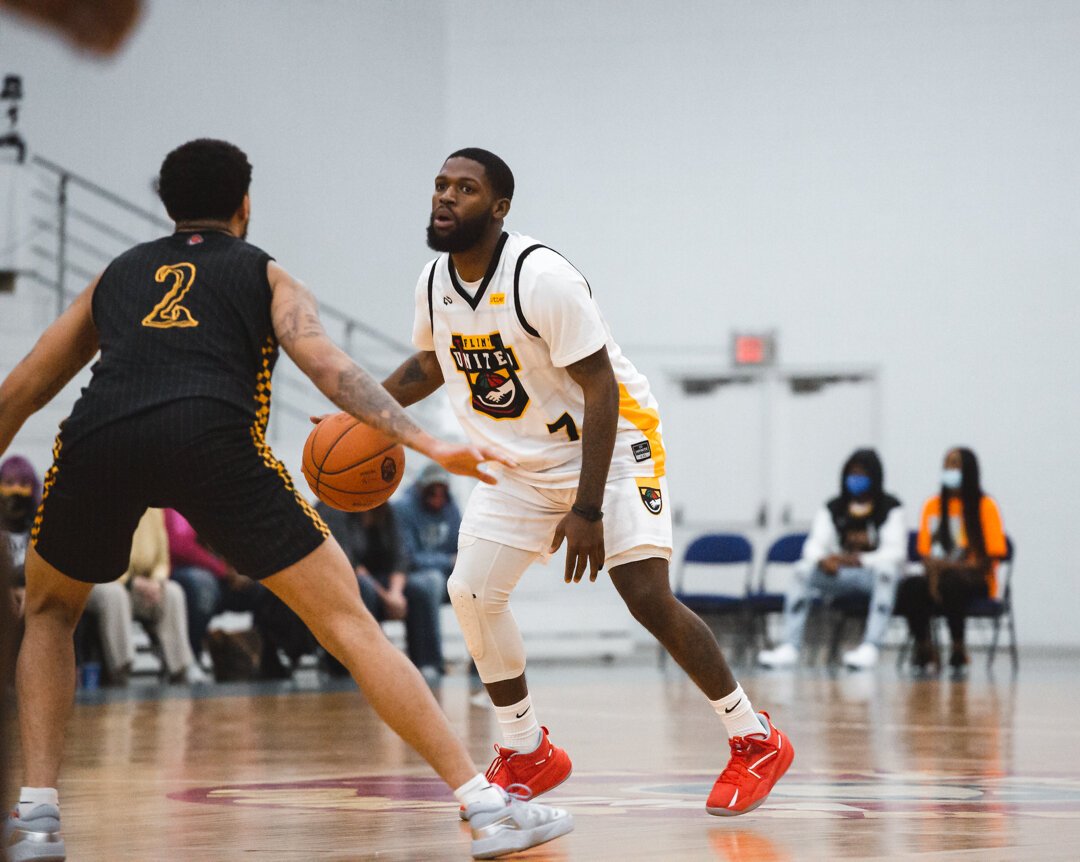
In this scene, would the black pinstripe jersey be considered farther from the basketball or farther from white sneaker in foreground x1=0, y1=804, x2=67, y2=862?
white sneaker in foreground x1=0, y1=804, x2=67, y2=862

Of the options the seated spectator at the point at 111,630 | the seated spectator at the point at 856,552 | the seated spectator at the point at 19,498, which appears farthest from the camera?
the seated spectator at the point at 856,552

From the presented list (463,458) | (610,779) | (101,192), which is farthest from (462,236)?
(101,192)

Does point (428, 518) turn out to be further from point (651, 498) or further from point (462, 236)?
point (462, 236)

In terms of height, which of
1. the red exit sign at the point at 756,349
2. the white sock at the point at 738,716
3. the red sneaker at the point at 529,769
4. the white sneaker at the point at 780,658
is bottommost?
the white sneaker at the point at 780,658

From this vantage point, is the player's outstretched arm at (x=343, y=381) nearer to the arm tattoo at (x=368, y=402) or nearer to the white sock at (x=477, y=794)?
the arm tattoo at (x=368, y=402)

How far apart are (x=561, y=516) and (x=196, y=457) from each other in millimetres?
1329

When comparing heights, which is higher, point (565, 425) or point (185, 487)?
point (565, 425)

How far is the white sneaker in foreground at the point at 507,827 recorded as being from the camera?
299 cm

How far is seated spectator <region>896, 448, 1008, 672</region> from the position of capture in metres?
11.3

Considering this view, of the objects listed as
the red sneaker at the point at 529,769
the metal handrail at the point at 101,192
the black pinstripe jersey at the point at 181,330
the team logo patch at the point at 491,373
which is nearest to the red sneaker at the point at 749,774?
the red sneaker at the point at 529,769

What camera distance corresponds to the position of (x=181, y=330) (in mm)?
3016

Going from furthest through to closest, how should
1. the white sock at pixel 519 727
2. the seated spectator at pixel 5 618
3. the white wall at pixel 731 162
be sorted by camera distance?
the white wall at pixel 731 162 < the white sock at pixel 519 727 < the seated spectator at pixel 5 618

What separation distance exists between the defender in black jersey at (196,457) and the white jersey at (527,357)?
79cm

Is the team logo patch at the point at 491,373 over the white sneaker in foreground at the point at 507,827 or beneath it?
over
